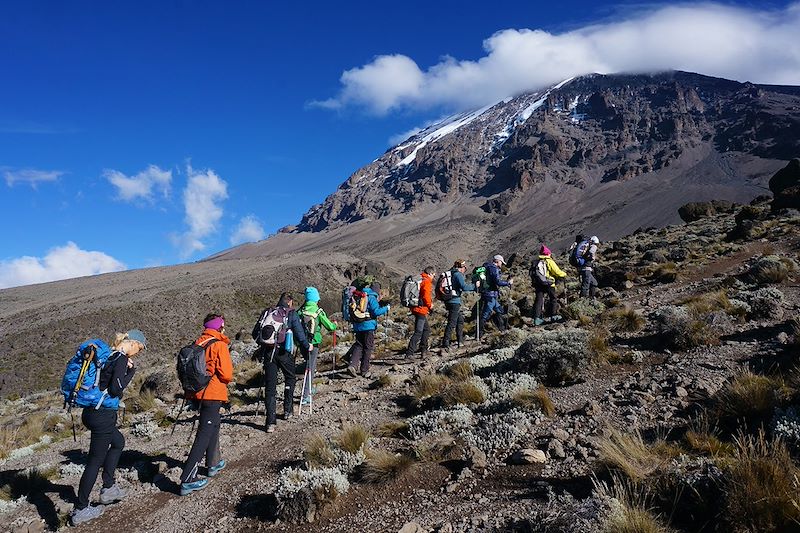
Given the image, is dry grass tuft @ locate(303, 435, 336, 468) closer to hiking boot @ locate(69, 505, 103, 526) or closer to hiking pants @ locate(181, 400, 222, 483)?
hiking pants @ locate(181, 400, 222, 483)

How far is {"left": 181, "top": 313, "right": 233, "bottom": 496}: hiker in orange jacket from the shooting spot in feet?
17.7

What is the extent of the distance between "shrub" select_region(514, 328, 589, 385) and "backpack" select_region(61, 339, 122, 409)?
5.39 m

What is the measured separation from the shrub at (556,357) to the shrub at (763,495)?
3612 millimetres

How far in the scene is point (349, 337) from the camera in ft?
53.8

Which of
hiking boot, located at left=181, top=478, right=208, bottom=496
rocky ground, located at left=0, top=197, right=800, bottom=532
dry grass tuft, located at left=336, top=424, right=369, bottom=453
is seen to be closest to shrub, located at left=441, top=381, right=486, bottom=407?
rocky ground, located at left=0, top=197, right=800, bottom=532

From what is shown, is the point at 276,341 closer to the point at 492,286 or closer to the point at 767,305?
the point at 492,286

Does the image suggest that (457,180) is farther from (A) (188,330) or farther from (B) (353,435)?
(B) (353,435)

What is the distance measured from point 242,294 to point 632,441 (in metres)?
48.9

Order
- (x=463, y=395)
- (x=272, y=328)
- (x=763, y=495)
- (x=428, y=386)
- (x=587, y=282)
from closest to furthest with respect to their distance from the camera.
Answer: (x=763, y=495), (x=463, y=395), (x=272, y=328), (x=428, y=386), (x=587, y=282)

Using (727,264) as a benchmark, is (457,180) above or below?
above

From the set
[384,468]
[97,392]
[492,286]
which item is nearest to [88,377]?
[97,392]

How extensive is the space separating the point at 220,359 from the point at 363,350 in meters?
4.56

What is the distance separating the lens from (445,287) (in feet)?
34.7

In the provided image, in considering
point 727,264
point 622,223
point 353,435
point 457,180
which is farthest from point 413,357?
point 457,180
